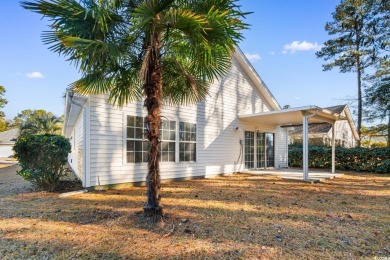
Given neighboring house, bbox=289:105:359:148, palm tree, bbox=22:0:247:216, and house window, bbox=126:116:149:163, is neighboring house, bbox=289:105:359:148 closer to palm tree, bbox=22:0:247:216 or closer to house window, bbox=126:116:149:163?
house window, bbox=126:116:149:163

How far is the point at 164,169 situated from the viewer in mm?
8406

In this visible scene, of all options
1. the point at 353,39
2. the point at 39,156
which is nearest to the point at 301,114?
the point at 39,156

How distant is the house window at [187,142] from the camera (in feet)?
29.5

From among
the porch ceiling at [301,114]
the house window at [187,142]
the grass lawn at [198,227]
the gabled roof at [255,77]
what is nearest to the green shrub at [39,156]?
the grass lawn at [198,227]

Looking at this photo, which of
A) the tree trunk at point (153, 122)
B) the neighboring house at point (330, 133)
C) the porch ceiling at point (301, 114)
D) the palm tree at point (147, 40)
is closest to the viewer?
the palm tree at point (147, 40)

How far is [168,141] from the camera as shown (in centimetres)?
856

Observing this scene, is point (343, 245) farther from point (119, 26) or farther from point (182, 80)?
point (119, 26)

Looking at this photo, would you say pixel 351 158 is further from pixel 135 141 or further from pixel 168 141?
pixel 135 141

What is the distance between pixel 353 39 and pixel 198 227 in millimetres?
18509

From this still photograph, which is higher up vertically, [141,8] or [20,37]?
[20,37]

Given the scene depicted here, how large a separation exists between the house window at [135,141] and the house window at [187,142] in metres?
1.67

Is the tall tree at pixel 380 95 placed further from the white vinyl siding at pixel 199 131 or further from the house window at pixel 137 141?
the house window at pixel 137 141

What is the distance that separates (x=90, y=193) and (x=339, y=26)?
19.1 m

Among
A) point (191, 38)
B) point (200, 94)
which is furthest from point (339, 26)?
point (191, 38)
